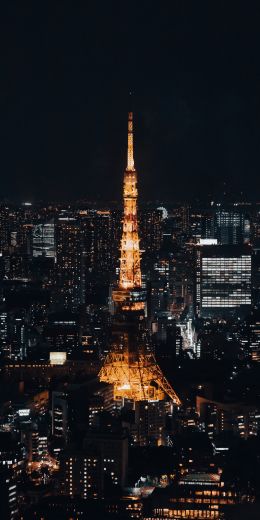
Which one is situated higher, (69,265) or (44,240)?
(44,240)

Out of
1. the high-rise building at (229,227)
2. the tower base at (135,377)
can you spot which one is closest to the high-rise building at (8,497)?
the tower base at (135,377)

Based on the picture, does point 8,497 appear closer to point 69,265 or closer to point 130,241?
point 130,241

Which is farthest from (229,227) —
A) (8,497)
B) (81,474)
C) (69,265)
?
(8,497)

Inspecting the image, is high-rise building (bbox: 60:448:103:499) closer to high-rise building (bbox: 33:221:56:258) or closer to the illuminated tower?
the illuminated tower

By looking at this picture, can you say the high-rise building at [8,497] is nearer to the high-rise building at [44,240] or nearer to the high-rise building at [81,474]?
the high-rise building at [81,474]

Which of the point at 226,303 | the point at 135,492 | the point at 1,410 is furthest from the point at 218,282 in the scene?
the point at 135,492

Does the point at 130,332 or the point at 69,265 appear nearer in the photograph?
the point at 130,332

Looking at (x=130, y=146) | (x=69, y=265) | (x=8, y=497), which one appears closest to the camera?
(x=8, y=497)

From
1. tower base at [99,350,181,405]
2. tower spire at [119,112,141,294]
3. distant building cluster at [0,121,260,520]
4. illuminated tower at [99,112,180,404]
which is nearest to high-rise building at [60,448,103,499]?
distant building cluster at [0,121,260,520]

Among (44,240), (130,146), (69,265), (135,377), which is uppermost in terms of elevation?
(130,146)
